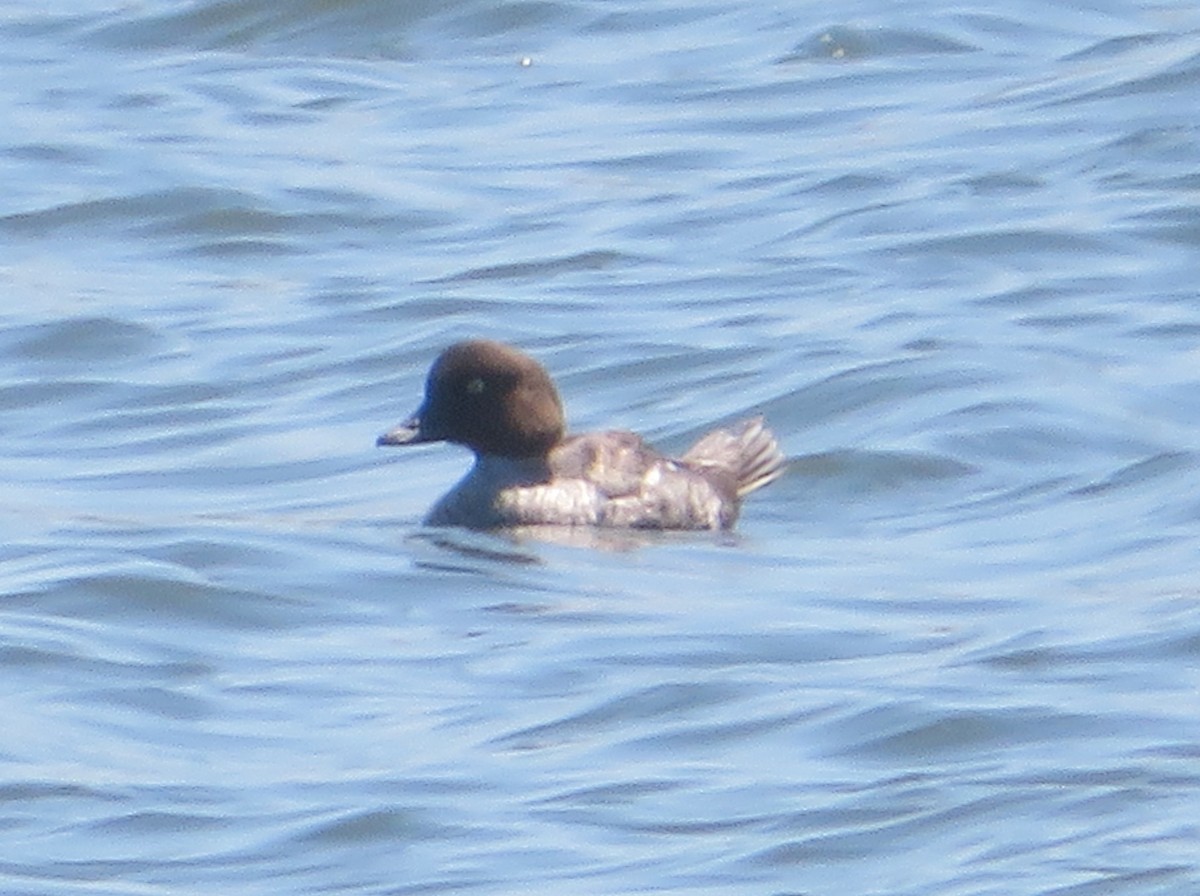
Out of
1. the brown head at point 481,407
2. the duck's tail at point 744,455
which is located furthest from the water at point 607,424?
the brown head at point 481,407

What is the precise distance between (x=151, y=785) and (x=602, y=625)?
2.05 metres

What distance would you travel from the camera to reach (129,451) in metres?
13.9

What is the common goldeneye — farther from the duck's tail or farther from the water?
the water

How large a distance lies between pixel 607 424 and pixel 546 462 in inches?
58.2

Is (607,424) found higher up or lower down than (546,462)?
lower down

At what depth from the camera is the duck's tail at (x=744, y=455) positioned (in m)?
12.8

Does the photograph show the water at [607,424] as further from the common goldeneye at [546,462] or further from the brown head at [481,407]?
the brown head at [481,407]

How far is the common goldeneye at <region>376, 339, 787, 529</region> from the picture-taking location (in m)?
12.7

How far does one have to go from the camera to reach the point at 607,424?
47.4 feet

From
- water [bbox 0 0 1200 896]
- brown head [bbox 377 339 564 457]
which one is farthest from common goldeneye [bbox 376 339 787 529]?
water [bbox 0 0 1200 896]

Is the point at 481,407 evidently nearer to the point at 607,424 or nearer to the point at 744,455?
the point at 744,455

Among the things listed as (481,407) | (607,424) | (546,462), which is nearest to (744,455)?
(546,462)

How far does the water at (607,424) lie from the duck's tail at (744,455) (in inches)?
5.2

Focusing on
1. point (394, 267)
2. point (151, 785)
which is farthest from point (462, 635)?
point (394, 267)
